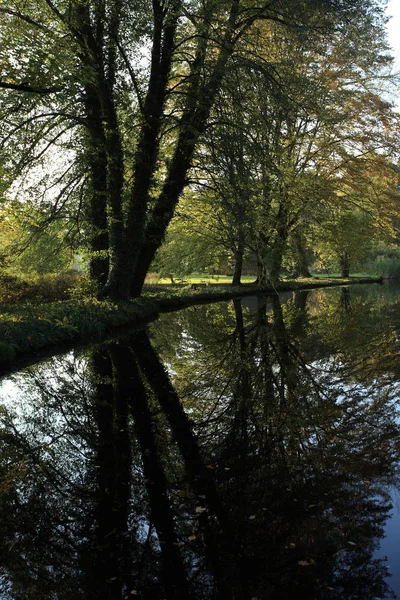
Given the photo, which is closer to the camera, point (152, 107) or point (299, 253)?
point (152, 107)

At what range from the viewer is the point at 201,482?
12.6 ft

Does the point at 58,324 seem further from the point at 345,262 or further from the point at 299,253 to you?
the point at 345,262

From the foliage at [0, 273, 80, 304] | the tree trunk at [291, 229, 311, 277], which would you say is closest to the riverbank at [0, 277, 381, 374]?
the foliage at [0, 273, 80, 304]

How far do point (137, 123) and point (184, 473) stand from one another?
11.7 meters

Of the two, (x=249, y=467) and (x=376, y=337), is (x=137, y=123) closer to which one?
(x=376, y=337)

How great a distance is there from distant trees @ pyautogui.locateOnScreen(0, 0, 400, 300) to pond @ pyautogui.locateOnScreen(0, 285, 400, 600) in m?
5.75

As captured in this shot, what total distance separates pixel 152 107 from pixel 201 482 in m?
11.7

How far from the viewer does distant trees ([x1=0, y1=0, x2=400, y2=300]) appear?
11.1 m

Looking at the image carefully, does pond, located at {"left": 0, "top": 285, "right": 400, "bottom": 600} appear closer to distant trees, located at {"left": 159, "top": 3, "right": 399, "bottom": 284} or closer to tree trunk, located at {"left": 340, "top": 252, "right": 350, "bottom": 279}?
distant trees, located at {"left": 159, "top": 3, "right": 399, "bottom": 284}

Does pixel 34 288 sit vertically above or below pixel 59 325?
above

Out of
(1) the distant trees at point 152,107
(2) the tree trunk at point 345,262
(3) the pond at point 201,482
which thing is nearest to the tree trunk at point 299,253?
(2) the tree trunk at point 345,262

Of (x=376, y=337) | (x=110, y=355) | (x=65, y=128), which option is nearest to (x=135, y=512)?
(x=110, y=355)

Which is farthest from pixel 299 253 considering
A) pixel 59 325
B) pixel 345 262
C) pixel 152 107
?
pixel 59 325

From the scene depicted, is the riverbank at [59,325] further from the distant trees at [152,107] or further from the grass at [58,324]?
the distant trees at [152,107]
